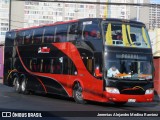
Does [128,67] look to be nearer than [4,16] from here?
Yes

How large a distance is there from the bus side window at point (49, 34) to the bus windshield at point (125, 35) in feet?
15.2

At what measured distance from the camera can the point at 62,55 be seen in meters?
21.8

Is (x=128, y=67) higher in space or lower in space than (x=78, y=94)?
higher

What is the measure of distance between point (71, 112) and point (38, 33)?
30.6 feet

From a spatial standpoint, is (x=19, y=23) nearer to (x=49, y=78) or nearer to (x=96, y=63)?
(x=49, y=78)

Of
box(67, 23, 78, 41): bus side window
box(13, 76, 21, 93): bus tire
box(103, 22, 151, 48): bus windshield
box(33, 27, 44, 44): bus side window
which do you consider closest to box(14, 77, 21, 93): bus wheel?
box(13, 76, 21, 93): bus tire

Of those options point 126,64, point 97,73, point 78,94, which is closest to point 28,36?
point 78,94

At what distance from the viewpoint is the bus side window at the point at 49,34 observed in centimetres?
2292

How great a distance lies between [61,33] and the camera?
72.4 ft

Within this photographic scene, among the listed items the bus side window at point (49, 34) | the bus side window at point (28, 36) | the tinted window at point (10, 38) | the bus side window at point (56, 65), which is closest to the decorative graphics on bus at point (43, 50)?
the bus side window at point (49, 34)

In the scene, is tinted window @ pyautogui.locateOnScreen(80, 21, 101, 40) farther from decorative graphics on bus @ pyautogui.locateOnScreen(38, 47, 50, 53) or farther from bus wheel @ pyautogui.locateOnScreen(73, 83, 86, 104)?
decorative graphics on bus @ pyautogui.locateOnScreen(38, 47, 50, 53)

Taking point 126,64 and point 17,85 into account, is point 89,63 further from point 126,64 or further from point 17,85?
point 17,85

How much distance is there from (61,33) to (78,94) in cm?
344

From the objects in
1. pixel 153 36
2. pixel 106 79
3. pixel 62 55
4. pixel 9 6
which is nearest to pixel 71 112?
pixel 106 79
